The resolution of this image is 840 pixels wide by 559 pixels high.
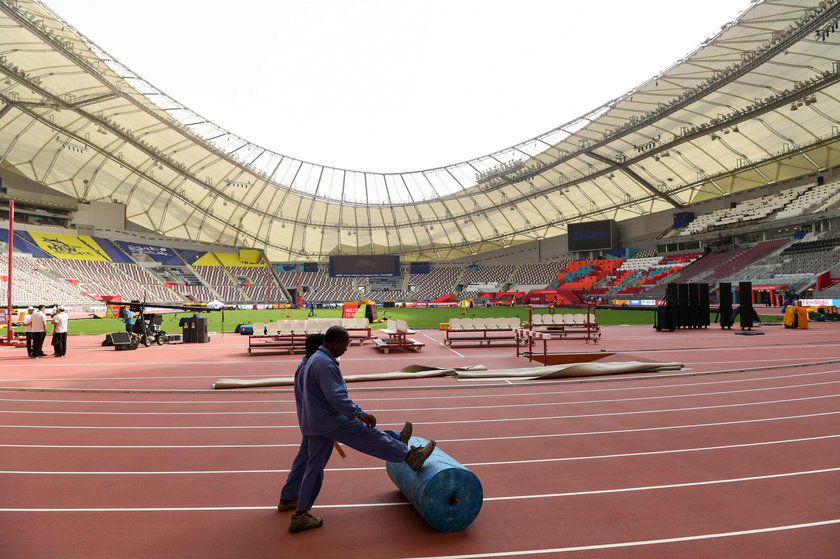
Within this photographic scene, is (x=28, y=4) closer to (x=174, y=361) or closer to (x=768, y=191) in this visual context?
(x=174, y=361)

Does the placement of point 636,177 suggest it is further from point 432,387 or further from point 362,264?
point 432,387

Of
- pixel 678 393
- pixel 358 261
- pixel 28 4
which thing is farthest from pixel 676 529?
pixel 358 261

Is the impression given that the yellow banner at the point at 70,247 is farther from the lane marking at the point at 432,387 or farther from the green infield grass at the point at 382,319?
the lane marking at the point at 432,387

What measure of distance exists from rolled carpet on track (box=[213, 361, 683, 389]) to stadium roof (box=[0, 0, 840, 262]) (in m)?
A: 24.4

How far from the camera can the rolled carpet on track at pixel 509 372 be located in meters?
10.1

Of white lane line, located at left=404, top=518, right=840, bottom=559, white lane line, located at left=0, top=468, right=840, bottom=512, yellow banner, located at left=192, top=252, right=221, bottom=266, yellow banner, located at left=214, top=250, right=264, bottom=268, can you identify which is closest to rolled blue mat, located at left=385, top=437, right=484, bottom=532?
white lane line, located at left=404, top=518, right=840, bottom=559

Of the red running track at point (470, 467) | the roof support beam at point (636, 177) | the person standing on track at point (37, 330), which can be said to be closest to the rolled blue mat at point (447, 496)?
the red running track at point (470, 467)

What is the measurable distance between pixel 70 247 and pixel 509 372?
58274 millimetres

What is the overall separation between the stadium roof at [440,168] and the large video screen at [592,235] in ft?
6.02

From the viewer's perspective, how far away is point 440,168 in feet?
183

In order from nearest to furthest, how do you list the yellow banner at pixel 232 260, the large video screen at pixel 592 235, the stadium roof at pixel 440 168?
1. the stadium roof at pixel 440 168
2. the large video screen at pixel 592 235
3. the yellow banner at pixel 232 260

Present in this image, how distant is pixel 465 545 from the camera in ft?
11.3

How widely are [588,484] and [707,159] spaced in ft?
162

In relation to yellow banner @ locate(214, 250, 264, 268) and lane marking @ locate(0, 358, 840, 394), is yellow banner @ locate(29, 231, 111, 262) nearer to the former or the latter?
yellow banner @ locate(214, 250, 264, 268)
